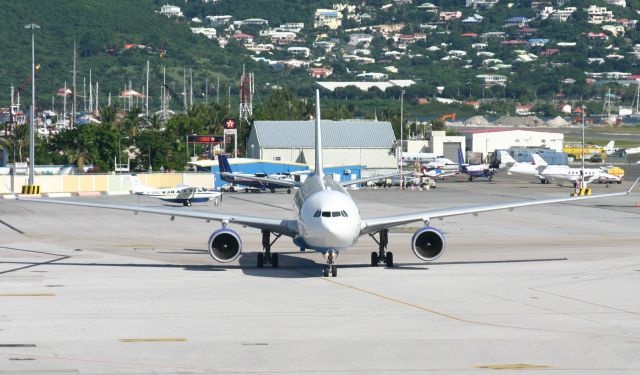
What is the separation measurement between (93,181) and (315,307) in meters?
83.1

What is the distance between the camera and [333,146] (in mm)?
155750

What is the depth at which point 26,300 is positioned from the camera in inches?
1458

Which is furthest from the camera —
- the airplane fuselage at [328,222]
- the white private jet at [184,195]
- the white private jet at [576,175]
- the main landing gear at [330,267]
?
the white private jet at [576,175]

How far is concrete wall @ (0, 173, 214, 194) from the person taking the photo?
361 ft

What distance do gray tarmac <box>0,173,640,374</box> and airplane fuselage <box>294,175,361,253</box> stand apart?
1.49 metres

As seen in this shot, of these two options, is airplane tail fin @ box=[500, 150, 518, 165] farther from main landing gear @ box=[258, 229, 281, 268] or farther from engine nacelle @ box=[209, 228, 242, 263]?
engine nacelle @ box=[209, 228, 242, 263]

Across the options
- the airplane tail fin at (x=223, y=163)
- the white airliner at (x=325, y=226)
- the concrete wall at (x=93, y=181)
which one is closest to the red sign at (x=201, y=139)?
the concrete wall at (x=93, y=181)

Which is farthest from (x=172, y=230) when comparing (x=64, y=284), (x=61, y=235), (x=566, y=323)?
(x=566, y=323)

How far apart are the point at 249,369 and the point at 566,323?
35.7ft

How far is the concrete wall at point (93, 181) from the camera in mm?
110000

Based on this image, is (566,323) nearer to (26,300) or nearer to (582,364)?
(582,364)

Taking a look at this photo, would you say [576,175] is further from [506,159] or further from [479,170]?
[506,159]

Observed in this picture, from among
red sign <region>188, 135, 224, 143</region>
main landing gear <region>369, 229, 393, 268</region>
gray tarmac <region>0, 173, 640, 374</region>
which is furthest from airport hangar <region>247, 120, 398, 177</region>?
main landing gear <region>369, 229, 393, 268</region>

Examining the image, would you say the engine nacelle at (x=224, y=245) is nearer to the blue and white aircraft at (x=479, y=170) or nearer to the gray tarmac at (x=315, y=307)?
the gray tarmac at (x=315, y=307)
